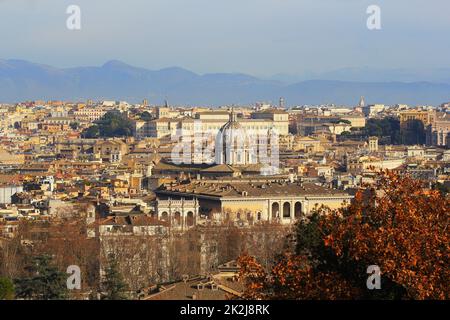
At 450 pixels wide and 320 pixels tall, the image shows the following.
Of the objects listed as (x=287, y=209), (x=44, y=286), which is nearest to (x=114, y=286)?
(x=44, y=286)

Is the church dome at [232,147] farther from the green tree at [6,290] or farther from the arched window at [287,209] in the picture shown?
the green tree at [6,290]

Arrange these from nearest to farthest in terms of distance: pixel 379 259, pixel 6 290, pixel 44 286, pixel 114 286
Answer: pixel 379 259 < pixel 6 290 < pixel 44 286 < pixel 114 286

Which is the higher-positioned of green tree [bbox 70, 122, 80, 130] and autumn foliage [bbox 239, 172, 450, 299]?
autumn foliage [bbox 239, 172, 450, 299]

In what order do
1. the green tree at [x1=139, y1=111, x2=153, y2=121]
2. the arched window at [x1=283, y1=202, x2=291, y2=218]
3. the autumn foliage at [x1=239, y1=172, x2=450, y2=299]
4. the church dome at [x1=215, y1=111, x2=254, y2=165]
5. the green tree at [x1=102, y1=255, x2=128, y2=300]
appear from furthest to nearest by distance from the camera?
the green tree at [x1=139, y1=111, x2=153, y2=121] < the church dome at [x1=215, y1=111, x2=254, y2=165] < the arched window at [x1=283, y1=202, x2=291, y2=218] < the green tree at [x1=102, y1=255, x2=128, y2=300] < the autumn foliage at [x1=239, y1=172, x2=450, y2=299]

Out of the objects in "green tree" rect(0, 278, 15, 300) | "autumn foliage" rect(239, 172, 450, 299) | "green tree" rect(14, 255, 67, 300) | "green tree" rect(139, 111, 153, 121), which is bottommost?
"green tree" rect(139, 111, 153, 121)

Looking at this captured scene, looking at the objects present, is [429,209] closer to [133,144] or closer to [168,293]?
[168,293]

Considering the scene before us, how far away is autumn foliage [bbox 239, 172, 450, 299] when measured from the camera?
13188 millimetres

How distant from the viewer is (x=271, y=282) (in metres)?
14.3

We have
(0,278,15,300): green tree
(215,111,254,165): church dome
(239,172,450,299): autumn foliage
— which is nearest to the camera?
(239,172,450,299): autumn foliage

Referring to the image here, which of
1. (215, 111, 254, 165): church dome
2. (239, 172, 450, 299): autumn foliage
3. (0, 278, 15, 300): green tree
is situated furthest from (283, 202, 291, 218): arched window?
(239, 172, 450, 299): autumn foliage

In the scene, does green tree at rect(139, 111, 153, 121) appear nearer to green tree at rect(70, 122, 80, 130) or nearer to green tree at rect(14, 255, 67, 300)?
green tree at rect(70, 122, 80, 130)

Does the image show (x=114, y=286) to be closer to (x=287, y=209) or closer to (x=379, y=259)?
(x=379, y=259)

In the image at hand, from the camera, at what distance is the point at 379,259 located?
13336mm
